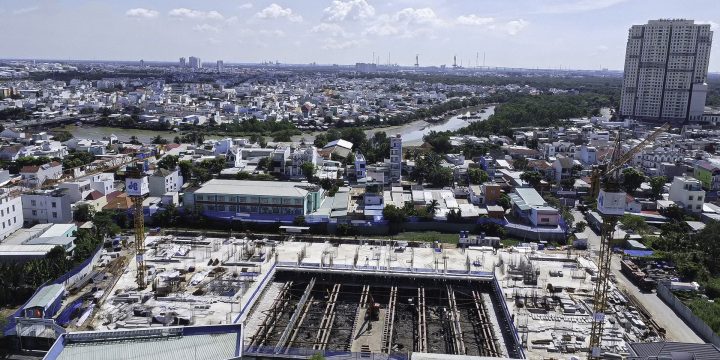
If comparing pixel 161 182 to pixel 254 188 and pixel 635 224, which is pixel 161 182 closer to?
pixel 254 188

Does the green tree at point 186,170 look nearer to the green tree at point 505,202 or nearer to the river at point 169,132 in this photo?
the green tree at point 505,202

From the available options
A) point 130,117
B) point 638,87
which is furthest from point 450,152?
point 130,117

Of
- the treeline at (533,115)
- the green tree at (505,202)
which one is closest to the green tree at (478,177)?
the green tree at (505,202)

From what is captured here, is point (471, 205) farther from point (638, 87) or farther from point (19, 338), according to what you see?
point (638, 87)

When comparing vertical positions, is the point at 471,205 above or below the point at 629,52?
below

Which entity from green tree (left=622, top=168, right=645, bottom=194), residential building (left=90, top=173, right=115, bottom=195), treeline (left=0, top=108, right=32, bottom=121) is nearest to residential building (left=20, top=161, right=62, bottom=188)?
residential building (left=90, top=173, right=115, bottom=195)

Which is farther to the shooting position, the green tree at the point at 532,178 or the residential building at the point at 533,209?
the green tree at the point at 532,178

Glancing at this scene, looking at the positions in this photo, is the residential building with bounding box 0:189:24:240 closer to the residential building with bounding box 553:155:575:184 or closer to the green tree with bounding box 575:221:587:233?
the green tree with bounding box 575:221:587:233
